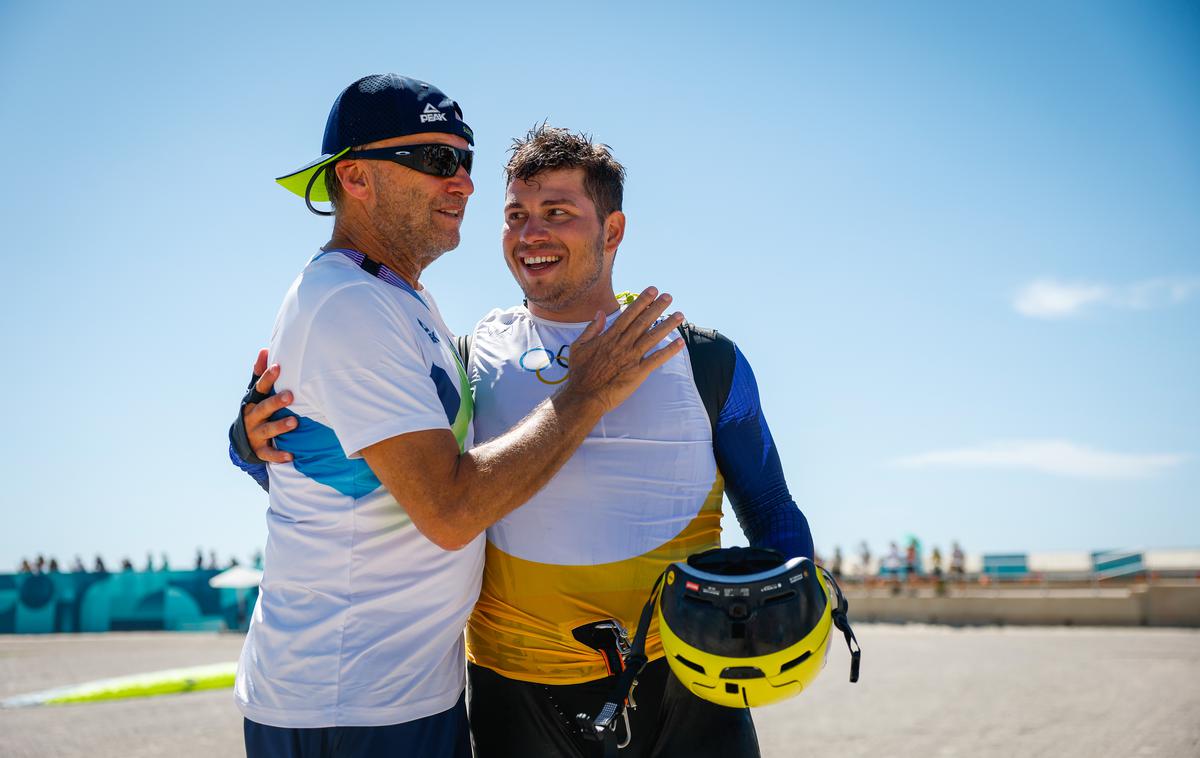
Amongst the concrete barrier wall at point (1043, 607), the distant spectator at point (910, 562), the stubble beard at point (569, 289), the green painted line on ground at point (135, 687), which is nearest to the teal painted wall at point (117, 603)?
the green painted line on ground at point (135, 687)

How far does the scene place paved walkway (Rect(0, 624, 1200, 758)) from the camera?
30.9ft

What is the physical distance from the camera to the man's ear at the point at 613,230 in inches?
143

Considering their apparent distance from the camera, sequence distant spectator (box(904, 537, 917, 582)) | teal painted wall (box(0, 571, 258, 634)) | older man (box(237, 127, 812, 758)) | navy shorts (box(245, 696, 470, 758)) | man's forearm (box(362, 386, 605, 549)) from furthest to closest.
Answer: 1. distant spectator (box(904, 537, 917, 582))
2. teal painted wall (box(0, 571, 258, 634))
3. older man (box(237, 127, 812, 758))
4. navy shorts (box(245, 696, 470, 758))
5. man's forearm (box(362, 386, 605, 549))

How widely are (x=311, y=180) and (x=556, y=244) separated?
89 cm

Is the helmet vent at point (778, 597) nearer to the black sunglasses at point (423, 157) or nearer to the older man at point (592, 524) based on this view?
the older man at point (592, 524)

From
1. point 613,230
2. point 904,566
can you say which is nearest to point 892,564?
point 904,566

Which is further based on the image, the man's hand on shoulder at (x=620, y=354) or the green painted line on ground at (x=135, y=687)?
the green painted line on ground at (x=135, y=687)

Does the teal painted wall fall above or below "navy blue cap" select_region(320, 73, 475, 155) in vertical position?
below

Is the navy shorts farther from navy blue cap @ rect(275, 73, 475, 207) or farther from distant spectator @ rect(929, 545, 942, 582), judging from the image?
distant spectator @ rect(929, 545, 942, 582)

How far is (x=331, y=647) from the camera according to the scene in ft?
8.21

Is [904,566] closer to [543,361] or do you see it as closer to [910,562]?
[910,562]

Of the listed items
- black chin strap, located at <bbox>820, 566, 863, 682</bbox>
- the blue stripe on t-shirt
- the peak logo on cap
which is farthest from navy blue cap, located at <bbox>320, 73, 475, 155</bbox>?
black chin strap, located at <bbox>820, 566, 863, 682</bbox>

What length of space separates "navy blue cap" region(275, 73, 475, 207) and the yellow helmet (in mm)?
1553

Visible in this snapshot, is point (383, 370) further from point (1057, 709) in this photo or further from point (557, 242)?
point (1057, 709)
